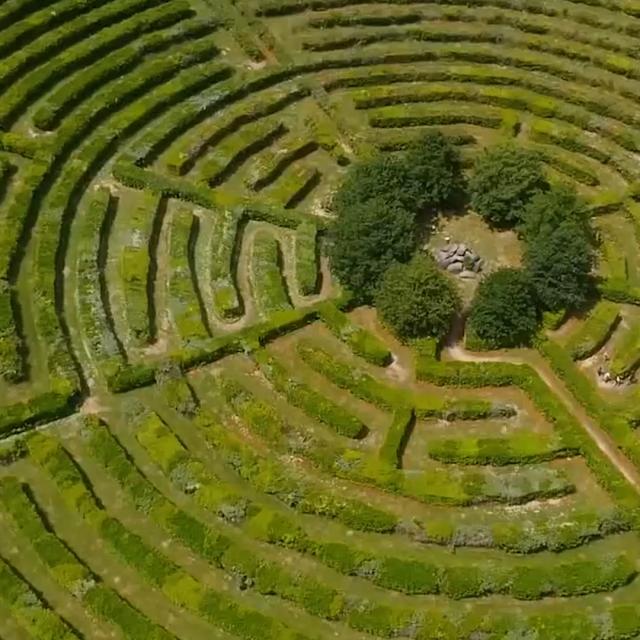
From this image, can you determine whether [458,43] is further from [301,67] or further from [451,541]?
[451,541]

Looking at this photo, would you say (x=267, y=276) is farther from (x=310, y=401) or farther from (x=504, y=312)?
(x=504, y=312)

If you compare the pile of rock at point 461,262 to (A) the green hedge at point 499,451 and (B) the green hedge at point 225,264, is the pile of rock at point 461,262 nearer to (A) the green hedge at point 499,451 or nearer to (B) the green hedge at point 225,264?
(B) the green hedge at point 225,264

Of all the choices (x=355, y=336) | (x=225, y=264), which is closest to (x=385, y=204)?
(x=355, y=336)

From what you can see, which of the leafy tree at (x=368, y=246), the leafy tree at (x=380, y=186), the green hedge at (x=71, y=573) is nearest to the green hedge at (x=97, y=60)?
the leafy tree at (x=380, y=186)

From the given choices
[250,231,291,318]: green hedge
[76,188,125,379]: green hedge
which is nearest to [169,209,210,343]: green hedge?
A: [250,231,291,318]: green hedge

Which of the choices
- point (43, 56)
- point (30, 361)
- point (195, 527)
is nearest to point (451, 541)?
point (195, 527)

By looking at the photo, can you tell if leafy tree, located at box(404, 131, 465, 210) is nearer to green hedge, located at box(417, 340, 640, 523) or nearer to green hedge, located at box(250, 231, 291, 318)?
green hedge, located at box(250, 231, 291, 318)
